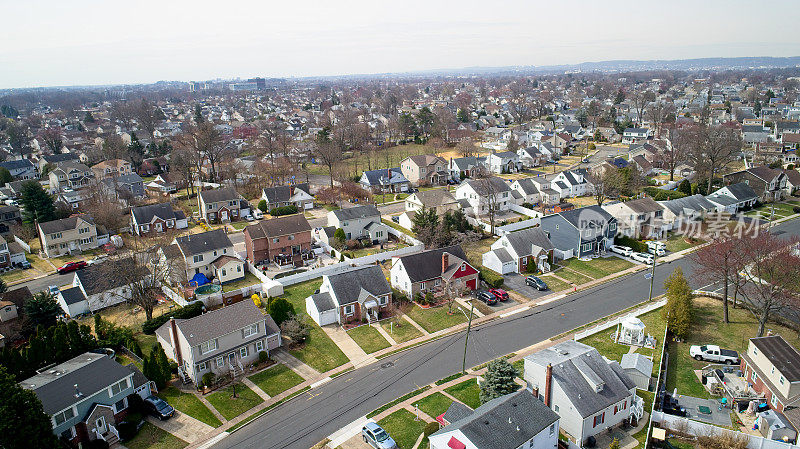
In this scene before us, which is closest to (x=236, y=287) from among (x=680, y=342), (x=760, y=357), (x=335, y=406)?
(x=335, y=406)

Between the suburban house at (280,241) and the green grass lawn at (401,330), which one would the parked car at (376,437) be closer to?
the green grass lawn at (401,330)

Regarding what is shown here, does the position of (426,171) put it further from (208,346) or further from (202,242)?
(208,346)

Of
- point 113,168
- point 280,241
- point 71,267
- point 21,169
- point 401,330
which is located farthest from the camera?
point 21,169

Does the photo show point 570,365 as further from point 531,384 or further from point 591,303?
point 591,303

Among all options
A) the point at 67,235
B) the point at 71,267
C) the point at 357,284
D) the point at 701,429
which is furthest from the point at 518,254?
the point at 67,235

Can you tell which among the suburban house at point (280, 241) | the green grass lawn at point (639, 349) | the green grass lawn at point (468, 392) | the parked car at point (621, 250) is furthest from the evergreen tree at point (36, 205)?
the parked car at point (621, 250)

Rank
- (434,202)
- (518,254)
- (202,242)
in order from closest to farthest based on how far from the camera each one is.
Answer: (518,254)
(202,242)
(434,202)
